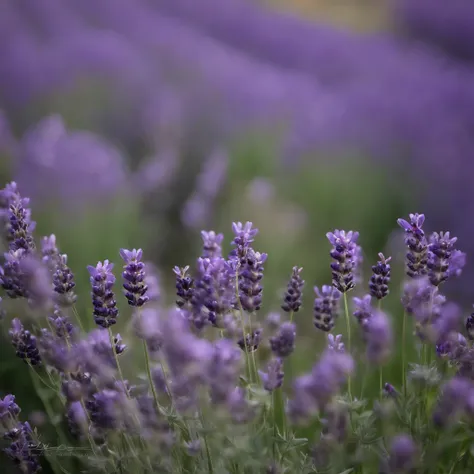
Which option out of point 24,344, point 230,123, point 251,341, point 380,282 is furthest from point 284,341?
point 230,123

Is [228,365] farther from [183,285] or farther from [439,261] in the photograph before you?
[439,261]

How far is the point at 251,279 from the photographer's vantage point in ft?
3.26

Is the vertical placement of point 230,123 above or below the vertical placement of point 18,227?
above

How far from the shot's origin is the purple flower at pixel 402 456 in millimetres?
733

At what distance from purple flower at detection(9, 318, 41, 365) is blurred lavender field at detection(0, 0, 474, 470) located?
0.94 m

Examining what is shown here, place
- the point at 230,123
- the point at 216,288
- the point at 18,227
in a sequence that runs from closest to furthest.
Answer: the point at 216,288 → the point at 18,227 → the point at 230,123

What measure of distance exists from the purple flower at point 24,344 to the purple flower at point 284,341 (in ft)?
1.23

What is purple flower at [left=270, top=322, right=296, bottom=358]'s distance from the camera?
1007 millimetres

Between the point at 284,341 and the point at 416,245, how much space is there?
0.24m

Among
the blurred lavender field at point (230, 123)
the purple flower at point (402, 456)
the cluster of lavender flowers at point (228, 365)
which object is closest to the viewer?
the purple flower at point (402, 456)

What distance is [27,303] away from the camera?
1.03 meters

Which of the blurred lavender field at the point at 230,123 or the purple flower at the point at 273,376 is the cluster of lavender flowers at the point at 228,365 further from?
the blurred lavender field at the point at 230,123

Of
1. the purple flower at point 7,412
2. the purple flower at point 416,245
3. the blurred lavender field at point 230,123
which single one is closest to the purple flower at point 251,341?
the purple flower at point 416,245

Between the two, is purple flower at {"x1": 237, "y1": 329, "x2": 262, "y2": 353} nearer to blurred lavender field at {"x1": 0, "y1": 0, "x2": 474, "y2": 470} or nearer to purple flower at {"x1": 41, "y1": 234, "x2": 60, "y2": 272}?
purple flower at {"x1": 41, "y1": 234, "x2": 60, "y2": 272}
